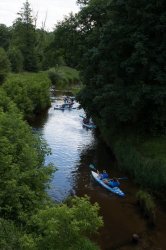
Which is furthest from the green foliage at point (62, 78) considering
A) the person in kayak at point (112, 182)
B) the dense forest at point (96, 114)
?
the person in kayak at point (112, 182)

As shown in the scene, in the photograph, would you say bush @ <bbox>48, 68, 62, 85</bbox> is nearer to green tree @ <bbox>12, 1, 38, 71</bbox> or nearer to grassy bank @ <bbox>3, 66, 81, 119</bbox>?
green tree @ <bbox>12, 1, 38, 71</bbox>

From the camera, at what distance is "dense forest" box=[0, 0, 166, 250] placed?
14.9 m

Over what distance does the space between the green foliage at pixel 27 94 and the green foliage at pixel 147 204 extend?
2456 cm

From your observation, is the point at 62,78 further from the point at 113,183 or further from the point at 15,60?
the point at 113,183

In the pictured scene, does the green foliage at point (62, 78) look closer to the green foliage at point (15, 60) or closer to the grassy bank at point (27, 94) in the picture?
the green foliage at point (15, 60)

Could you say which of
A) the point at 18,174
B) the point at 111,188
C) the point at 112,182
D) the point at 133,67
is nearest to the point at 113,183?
the point at 112,182

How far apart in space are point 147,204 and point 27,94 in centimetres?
3367

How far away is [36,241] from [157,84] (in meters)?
22.1

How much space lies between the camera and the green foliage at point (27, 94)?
5338 centimetres

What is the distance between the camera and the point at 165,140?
35.5 metres

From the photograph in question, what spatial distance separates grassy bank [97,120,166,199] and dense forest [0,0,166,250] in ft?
0.25

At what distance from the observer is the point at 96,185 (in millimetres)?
33469

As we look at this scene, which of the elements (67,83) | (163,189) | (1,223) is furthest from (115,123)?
(67,83)

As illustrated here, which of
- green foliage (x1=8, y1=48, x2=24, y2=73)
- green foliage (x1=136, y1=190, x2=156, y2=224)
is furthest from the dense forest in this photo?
green foliage (x1=8, y1=48, x2=24, y2=73)
